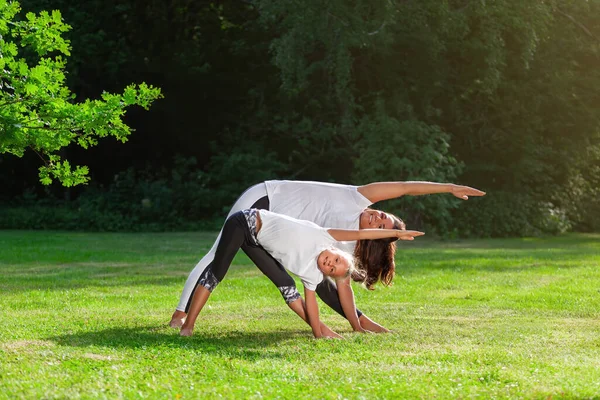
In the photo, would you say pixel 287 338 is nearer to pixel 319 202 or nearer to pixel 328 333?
pixel 328 333

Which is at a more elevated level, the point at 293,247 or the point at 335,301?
the point at 293,247

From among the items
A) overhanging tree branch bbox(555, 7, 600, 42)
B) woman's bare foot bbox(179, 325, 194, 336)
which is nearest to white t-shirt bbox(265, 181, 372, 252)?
woman's bare foot bbox(179, 325, 194, 336)

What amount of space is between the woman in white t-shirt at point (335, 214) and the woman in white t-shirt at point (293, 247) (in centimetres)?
17

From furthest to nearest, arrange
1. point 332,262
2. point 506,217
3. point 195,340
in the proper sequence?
point 506,217, point 195,340, point 332,262

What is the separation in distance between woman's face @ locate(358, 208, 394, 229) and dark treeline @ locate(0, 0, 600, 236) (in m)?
16.0

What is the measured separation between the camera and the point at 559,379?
6414mm

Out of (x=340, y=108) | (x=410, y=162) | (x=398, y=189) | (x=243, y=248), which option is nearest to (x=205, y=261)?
(x=243, y=248)

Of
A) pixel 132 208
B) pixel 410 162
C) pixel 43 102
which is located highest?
pixel 43 102

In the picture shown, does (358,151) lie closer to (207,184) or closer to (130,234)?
(207,184)

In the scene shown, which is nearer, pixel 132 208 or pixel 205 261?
pixel 205 261

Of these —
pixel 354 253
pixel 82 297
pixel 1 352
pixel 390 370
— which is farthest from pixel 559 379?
pixel 82 297

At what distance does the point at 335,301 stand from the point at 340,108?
19607 mm

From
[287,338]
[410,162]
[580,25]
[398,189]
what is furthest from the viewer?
[580,25]

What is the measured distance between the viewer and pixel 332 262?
8.04 metres
